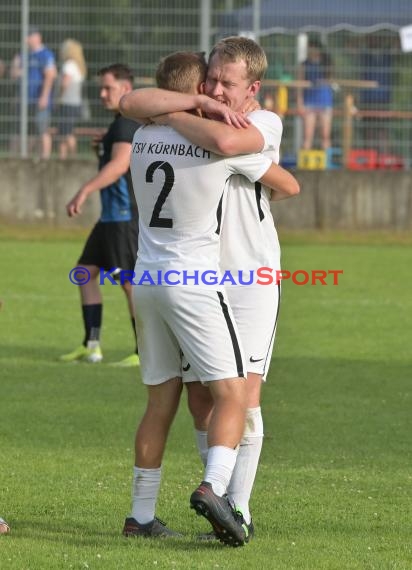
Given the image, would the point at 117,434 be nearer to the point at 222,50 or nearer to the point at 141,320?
the point at 141,320

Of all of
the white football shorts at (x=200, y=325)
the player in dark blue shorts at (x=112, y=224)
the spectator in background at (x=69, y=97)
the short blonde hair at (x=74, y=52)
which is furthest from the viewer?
the spectator in background at (x=69, y=97)

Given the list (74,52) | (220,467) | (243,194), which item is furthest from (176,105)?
(74,52)

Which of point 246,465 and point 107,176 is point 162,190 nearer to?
point 246,465

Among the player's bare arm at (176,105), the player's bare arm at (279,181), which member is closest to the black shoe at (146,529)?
the player's bare arm at (279,181)

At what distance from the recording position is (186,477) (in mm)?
8164

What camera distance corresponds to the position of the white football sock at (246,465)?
638 cm

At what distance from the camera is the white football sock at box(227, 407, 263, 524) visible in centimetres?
638

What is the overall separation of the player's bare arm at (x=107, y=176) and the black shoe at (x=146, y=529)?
19.4ft

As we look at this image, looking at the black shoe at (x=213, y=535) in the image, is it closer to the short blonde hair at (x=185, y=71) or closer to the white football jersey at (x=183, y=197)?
the white football jersey at (x=183, y=197)

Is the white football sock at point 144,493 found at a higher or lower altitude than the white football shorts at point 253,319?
lower

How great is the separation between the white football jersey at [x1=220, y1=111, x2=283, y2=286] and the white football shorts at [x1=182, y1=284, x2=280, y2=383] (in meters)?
0.08

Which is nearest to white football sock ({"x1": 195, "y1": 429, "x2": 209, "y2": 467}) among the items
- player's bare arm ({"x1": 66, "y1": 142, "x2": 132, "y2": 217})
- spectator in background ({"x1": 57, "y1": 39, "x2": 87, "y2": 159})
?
player's bare arm ({"x1": 66, "y1": 142, "x2": 132, "y2": 217})

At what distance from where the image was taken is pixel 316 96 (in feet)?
84.8

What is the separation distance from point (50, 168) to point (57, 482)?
17587 millimetres
